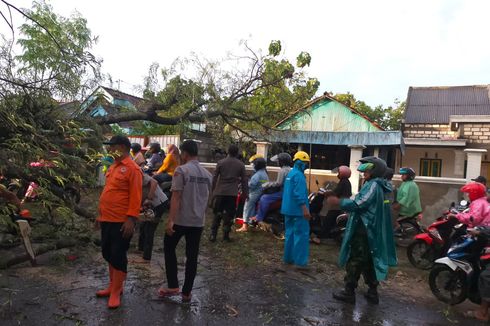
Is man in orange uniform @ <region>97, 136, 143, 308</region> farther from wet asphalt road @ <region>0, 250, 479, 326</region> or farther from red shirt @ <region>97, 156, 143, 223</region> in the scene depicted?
wet asphalt road @ <region>0, 250, 479, 326</region>

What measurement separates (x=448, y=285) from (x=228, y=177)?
11.8ft

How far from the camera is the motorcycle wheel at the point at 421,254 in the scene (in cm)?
615

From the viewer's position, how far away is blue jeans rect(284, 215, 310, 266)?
568cm

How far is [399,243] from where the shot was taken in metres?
8.15

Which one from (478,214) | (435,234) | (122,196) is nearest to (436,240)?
(435,234)

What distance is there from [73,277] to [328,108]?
46.4ft

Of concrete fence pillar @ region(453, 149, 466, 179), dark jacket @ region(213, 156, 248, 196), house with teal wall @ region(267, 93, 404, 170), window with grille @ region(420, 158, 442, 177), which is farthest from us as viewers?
window with grille @ region(420, 158, 442, 177)

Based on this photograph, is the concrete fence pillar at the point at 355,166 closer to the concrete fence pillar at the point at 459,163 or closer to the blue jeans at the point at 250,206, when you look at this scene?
the blue jeans at the point at 250,206

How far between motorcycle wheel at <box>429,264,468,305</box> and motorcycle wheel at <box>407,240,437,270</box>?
130cm

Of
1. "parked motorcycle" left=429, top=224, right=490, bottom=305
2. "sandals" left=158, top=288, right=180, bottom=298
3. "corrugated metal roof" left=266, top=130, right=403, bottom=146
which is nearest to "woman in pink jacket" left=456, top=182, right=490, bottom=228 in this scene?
"parked motorcycle" left=429, top=224, right=490, bottom=305

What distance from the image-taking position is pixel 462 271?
4469mm

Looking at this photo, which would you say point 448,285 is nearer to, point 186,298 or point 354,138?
point 186,298

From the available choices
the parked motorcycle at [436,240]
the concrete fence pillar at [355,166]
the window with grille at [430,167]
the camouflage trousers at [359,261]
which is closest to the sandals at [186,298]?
the camouflage trousers at [359,261]

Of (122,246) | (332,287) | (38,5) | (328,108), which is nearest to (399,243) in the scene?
(332,287)
